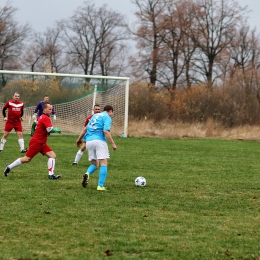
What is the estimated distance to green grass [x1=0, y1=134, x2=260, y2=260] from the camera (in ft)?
19.2

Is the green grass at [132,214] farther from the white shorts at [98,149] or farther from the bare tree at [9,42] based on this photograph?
the bare tree at [9,42]

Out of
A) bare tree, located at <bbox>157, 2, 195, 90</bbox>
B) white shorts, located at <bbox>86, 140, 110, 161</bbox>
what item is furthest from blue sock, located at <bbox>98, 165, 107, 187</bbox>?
bare tree, located at <bbox>157, 2, 195, 90</bbox>

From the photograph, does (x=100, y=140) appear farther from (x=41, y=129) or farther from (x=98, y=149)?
(x=41, y=129)

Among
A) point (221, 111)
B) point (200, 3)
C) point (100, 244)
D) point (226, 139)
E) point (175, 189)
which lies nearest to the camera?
point (100, 244)

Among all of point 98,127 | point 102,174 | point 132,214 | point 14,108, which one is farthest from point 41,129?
point 14,108

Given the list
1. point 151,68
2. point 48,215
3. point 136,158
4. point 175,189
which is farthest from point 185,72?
point 48,215

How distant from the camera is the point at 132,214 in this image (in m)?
7.78

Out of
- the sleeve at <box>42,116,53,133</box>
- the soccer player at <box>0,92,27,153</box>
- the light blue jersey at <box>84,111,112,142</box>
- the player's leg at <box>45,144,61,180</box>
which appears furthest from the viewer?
the soccer player at <box>0,92,27,153</box>

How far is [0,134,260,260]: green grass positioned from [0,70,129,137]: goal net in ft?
39.9

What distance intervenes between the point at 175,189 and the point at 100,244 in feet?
15.0

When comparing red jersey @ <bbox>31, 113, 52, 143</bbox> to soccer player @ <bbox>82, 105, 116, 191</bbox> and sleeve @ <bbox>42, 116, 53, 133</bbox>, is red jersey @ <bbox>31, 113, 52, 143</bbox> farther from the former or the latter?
soccer player @ <bbox>82, 105, 116, 191</bbox>

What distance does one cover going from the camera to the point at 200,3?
144 ft

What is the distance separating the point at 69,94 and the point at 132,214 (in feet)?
64.9

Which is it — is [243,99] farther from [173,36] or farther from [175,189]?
[175,189]
